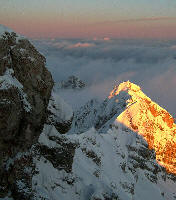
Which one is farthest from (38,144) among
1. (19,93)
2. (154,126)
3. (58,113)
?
(154,126)

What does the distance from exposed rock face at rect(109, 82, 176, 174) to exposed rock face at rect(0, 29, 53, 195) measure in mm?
64797

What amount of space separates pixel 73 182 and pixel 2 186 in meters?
12.6

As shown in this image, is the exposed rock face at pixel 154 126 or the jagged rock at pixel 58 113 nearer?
the jagged rock at pixel 58 113

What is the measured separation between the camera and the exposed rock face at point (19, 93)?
2090cm

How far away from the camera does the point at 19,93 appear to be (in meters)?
21.9

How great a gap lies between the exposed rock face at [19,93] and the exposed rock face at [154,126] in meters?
64.8

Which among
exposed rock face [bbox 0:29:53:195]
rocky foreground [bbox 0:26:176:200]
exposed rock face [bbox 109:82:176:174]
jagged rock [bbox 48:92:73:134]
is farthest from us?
exposed rock face [bbox 109:82:176:174]

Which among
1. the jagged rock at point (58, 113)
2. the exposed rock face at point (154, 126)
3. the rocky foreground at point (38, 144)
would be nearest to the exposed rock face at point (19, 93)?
the rocky foreground at point (38, 144)

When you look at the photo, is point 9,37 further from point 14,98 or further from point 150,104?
point 150,104

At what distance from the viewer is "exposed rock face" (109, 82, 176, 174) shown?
8750 cm

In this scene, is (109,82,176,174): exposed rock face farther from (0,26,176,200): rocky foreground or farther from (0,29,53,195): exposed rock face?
(0,29,53,195): exposed rock face

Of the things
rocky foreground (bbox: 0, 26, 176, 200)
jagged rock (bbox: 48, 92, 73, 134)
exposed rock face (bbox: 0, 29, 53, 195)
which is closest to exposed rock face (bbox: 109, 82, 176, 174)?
rocky foreground (bbox: 0, 26, 176, 200)

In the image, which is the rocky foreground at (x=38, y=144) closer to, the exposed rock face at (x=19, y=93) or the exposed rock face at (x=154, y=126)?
the exposed rock face at (x=19, y=93)

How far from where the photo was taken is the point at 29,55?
2317 centimetres
